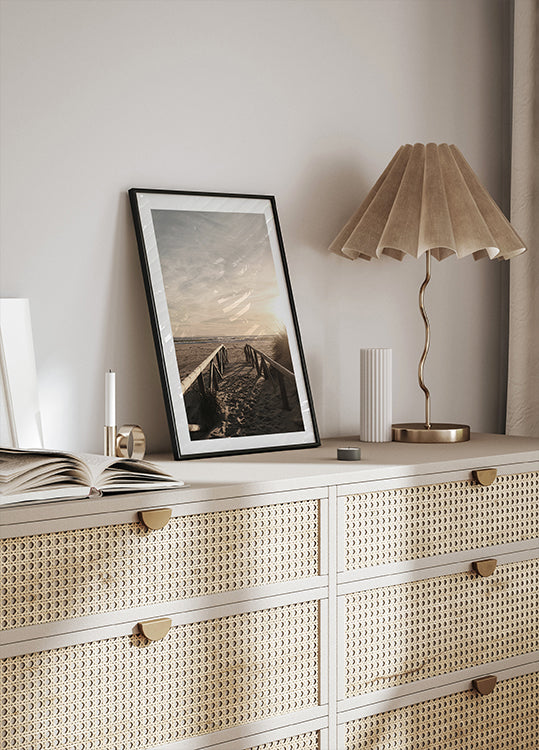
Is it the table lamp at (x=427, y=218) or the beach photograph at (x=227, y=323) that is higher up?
the table lamp at (x=427, y=218)

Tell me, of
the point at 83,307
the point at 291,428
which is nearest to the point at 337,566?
the point at 291,428

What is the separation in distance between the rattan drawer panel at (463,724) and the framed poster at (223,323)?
0.58 m

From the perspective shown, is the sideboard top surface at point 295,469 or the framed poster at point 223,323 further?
the framed poster at point 223,323

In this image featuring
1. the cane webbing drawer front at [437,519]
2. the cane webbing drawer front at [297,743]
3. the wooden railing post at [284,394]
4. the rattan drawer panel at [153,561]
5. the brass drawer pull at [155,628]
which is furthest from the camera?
the wooden railing post at [284,394]

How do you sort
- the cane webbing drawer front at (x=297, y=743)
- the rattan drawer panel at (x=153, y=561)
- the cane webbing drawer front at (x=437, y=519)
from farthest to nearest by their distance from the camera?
the cane webbing drawer front at (x=437, y=519)
the cane webbing drawer front at (x=297, y=743)
the rattan drawer panel at (x=153, y=561)

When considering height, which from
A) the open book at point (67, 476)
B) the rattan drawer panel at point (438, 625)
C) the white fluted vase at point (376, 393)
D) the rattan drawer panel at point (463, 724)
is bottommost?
the rattan drawer panel at point (463, 724)

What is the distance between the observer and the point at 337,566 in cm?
167

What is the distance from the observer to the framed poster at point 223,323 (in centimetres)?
187

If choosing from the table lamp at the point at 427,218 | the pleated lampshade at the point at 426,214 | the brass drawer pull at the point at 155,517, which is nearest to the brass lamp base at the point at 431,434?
the table lamp at the point at 427,218

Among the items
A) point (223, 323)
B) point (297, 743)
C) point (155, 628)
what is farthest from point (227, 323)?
point (297, 743)

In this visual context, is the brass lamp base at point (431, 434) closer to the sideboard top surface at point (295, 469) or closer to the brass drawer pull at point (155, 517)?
the sideboard top surface at point (295, 469)

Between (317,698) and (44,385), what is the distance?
0.77 m

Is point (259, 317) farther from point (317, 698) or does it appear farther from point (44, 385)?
point (317, 698)

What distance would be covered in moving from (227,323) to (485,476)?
62cm
